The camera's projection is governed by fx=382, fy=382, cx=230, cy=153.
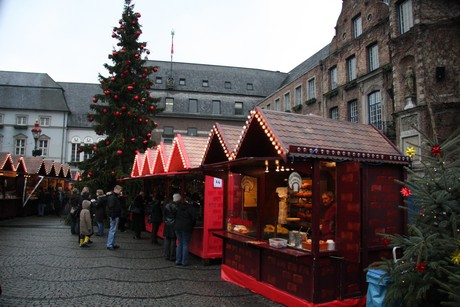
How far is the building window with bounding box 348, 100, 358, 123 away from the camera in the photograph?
2566 cm

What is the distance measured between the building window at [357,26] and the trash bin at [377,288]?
76.3ft

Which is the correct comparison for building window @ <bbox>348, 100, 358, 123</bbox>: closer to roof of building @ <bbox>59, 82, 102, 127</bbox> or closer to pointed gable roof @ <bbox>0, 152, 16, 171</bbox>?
pointed gable roof @ <bbox>0, 152, 16, 171</bbox>

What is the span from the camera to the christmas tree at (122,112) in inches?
741

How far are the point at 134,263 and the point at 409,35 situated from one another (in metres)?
17.3

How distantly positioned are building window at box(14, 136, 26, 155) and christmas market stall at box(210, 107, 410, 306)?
4562 cm

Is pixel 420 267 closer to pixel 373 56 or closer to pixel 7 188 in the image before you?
pixel 373 56

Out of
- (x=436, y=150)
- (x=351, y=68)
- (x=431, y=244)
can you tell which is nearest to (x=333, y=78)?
(x=351, y=68)

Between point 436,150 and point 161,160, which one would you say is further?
point 161,160

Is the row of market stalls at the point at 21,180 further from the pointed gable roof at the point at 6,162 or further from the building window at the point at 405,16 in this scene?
the building window at the point at 405,16

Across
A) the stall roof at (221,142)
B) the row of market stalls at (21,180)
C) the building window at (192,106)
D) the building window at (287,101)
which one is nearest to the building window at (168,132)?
the building window at (192,106)

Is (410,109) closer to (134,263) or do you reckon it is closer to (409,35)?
(409,35)

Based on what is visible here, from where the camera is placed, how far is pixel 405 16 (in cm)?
2030

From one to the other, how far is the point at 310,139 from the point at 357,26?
74.4 feet

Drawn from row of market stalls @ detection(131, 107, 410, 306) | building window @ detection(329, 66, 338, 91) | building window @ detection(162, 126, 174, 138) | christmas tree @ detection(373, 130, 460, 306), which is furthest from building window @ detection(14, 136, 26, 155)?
christmas tree @ detection(373, 130, 460, 306)
